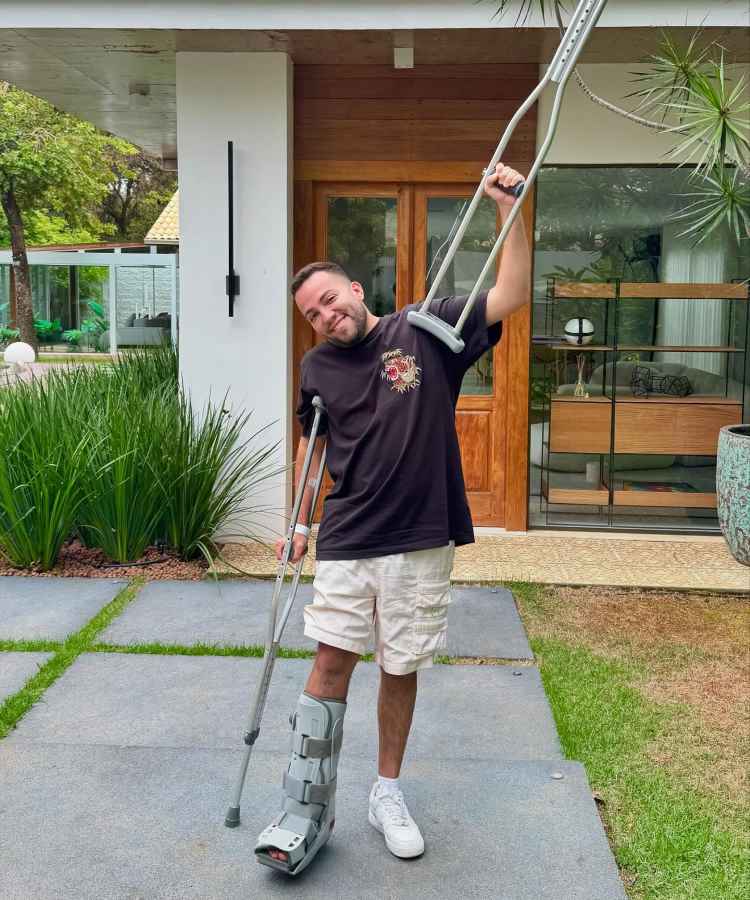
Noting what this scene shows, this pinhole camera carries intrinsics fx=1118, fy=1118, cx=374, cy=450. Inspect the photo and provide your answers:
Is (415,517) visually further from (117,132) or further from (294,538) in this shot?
(117,132)

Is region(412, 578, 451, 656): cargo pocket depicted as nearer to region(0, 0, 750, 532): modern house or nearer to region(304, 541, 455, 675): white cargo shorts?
region(304, 541, 455, 675): white cargo shorts

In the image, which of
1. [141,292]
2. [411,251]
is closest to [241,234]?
[411,251]

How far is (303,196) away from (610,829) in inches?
203

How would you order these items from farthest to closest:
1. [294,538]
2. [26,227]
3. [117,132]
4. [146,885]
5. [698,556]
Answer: [26,227], [117,132], [698,556], [294,538], [146,885]

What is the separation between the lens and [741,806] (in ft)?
12.1

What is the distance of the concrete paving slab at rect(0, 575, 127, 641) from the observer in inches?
214

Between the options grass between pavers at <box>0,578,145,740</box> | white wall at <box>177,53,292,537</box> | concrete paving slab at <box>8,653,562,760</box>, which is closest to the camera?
concrete paving slab at <box>8,653,562,760</box>

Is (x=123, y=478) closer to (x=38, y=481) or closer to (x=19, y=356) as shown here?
(x=38, y=481)

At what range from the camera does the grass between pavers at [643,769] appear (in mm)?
3277

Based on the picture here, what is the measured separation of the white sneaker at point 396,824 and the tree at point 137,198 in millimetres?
38339

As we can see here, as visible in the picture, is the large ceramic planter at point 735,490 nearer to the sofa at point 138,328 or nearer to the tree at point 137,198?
the sofa at point 138,328

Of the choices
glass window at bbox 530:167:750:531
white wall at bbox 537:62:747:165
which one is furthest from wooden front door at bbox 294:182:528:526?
white wall at bbox 537:62:747:165

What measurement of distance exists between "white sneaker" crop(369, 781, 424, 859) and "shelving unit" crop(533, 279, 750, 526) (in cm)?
480

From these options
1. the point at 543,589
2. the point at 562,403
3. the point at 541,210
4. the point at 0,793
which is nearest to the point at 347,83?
the point at 541,210
